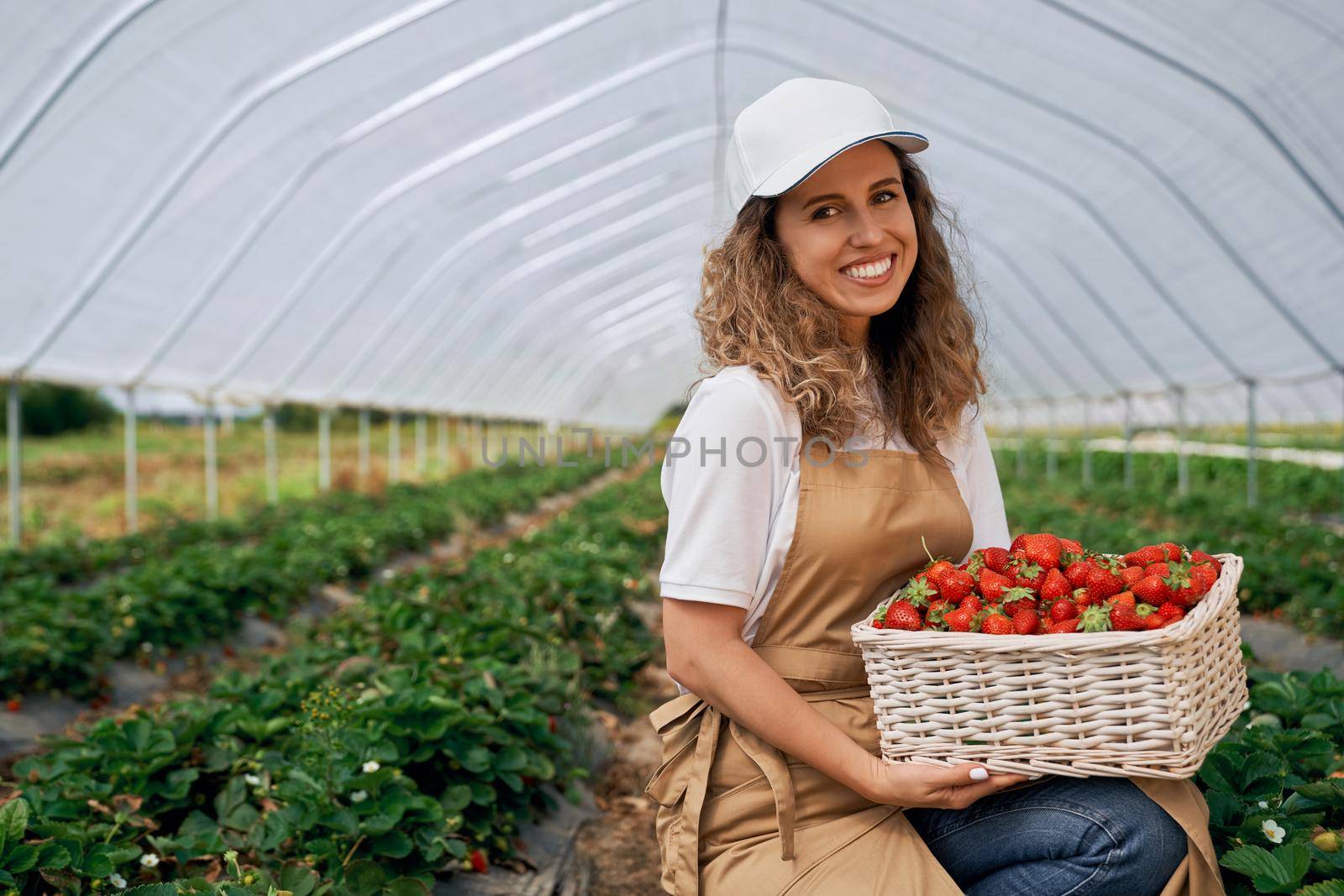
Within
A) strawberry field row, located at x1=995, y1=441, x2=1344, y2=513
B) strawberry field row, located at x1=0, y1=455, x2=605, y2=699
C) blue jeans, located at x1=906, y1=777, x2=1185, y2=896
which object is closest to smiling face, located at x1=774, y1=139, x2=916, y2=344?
blue jeans, located at x1=906, y1=777, x2=1185, y2=896

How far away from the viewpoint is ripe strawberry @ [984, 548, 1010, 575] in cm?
166

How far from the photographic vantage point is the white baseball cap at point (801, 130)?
1697 mm

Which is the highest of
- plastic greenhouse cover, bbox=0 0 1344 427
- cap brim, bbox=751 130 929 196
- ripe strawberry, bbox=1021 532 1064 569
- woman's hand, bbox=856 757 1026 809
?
plastic greenhouse cover, bbox=0 0 1344 427

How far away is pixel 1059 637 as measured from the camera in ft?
4.57

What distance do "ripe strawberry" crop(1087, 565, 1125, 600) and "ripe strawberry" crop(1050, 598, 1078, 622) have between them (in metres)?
0.04

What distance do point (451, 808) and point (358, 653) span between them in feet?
4.32

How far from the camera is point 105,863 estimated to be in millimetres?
2041

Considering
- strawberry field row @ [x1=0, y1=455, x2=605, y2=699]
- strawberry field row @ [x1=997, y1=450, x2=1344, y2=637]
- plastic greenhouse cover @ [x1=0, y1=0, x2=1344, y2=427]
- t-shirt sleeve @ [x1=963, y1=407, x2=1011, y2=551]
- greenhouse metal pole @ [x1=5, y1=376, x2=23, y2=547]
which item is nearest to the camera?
t-shirt sleeve @ [x1=963, y1=407, x2=1011, y2=551]

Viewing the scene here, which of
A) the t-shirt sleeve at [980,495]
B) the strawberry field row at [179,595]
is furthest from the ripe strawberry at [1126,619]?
the strawberry field row at [179,595]

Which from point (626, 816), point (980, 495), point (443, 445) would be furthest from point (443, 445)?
point (980, 495)

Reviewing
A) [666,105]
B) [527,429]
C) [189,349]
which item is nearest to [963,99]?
[666,105]

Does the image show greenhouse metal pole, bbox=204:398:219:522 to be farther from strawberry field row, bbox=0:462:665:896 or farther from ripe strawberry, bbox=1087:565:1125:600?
ripe strawberry, bbox=1087:565:1125:600

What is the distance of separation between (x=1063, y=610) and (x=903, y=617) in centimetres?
22

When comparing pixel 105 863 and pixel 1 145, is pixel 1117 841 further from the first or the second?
pixel 1 145
